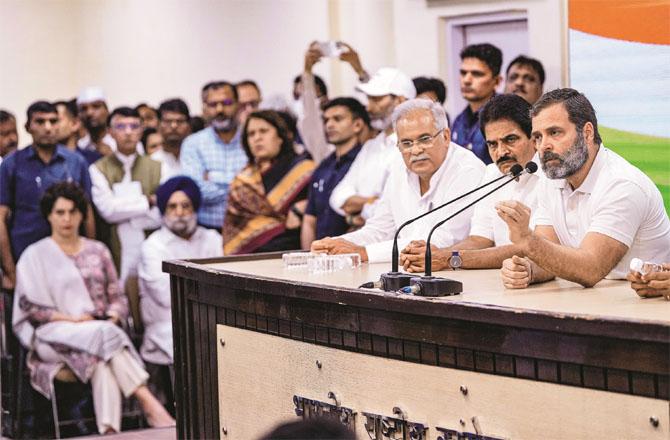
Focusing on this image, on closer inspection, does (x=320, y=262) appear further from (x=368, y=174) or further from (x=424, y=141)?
(x=368, y=174)

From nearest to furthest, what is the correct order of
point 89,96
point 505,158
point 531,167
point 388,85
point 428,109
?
point 531,167, point 505,158, point 428,109, point 388,85, point 89,96

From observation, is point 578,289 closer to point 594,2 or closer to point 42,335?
point 594,2

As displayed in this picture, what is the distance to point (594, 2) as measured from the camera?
Answer: 5.16 metres

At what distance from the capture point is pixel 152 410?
688 centimetres

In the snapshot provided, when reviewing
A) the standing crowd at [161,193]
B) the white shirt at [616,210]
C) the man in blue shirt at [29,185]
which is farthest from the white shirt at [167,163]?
the white shirt at [616,210]

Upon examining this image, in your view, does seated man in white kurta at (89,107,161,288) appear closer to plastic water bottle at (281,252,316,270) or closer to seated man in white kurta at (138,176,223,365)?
seated man in white kurta at (138,176,223,365)

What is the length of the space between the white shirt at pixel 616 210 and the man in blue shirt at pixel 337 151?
2478 mm

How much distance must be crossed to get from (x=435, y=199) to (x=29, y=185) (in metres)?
2.86

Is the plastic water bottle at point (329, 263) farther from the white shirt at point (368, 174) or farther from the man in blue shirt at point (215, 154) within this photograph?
the man in blue shirt at point (215, 154)

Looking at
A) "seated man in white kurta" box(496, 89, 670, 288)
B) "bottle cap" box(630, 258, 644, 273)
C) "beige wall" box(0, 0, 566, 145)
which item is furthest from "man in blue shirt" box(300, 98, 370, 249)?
"bottle cap" box(630, 258, 644, 273)

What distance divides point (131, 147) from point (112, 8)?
1398 mm

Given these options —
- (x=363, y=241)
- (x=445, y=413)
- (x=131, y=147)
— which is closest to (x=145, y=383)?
(x=131, y=147)

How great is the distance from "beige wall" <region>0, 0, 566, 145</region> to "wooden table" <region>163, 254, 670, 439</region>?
11.1ft

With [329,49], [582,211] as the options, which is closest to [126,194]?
[329,49]
